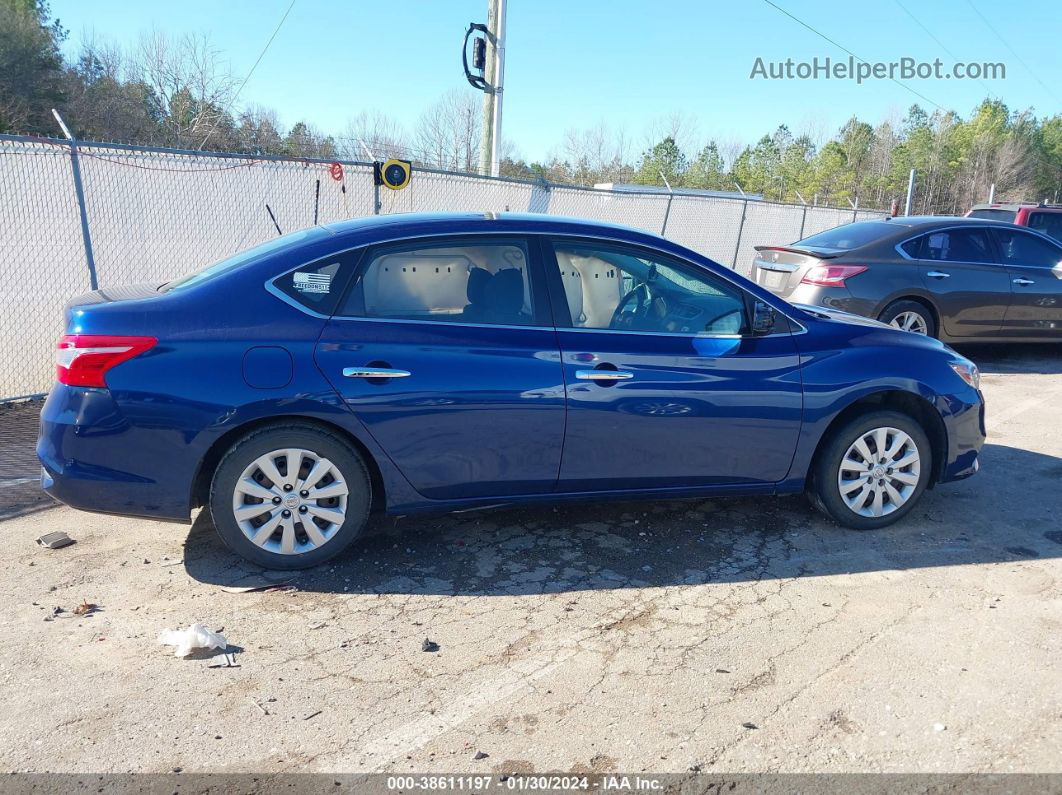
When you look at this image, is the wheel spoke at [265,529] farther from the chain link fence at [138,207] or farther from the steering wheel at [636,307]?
the chain link fence at [138,207]

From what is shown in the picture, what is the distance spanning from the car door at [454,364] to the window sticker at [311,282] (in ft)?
0.40

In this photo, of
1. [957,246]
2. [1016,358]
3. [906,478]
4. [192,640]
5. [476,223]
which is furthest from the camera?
[1016,358]

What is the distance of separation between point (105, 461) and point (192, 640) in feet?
3.16

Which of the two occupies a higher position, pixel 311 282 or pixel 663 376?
pixel 311 282

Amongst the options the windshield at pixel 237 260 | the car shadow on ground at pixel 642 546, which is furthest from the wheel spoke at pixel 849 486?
the windshield at pixel 237 260

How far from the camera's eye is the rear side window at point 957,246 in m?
8.81

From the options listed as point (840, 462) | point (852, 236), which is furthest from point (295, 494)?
point (852, 236)

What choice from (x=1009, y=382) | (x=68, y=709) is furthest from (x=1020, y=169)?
(x=68, y=709)

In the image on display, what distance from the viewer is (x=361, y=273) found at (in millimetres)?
4004

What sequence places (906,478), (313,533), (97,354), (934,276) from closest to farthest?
(97,354) < (313,533) < (906,478) < (934,276)

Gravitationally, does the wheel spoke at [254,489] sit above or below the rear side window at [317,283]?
below

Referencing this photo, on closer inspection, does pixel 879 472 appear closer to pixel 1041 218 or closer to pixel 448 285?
pixel 448 285

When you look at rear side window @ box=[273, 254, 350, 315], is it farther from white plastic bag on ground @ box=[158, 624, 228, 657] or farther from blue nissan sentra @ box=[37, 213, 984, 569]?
white plastic bag on ground @ box=[158, 624, 228, 657]

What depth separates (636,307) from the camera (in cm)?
430
